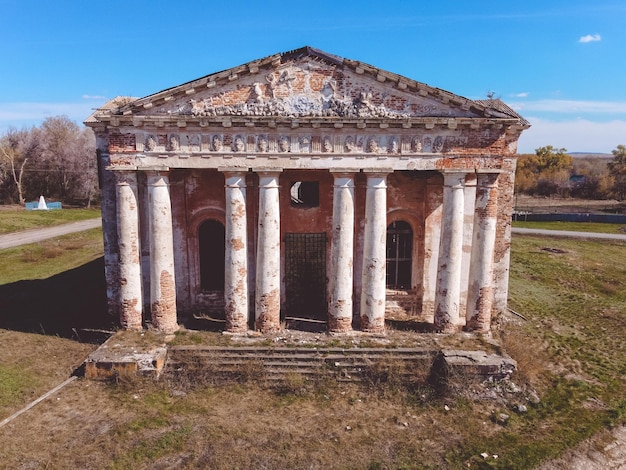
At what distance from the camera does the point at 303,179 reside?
1317 centimetres

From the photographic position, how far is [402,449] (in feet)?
27.1

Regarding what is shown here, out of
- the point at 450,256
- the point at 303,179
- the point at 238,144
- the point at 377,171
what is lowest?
the point at 450,256

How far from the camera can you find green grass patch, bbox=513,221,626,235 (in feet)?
118

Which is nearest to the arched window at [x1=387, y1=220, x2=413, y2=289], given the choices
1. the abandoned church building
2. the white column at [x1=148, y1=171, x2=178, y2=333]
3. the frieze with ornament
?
the abandoned church building

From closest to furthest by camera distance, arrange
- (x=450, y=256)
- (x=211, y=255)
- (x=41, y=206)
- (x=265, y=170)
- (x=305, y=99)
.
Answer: (x=305, y=99) < (x=265, y=170) < (x=450, y=256) < (x=211, y=255) < (x=41, y=206)

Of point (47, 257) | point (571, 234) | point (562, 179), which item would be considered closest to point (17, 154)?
point (47, 257)

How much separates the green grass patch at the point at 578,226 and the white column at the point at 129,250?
35.0 meters

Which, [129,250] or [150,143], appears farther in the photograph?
[129,250]

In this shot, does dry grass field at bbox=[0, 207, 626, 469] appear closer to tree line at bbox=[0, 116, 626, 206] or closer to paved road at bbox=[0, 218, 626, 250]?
paved road at bbox=[0, 218, 626, 250]

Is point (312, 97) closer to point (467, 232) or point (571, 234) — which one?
point (467, 232)

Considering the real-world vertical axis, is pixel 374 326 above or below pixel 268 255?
below

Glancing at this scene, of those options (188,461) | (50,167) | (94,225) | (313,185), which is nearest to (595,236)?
(313,185)

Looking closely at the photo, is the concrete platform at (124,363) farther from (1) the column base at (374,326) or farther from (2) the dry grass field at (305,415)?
(1) the column base at (374,326)

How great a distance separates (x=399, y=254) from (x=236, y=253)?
534 cm
